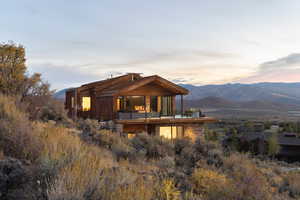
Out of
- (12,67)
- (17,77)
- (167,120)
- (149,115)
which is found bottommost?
(167,120)

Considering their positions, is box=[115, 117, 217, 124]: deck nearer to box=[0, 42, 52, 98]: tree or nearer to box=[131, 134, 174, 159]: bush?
box=[131, 134, 174, 159]: bush

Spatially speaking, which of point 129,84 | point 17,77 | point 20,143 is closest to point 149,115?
point 129,84

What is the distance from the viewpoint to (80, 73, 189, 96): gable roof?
2117 centimetres

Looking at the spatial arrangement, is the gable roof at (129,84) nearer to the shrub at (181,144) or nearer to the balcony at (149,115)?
the balcony at (149,115)

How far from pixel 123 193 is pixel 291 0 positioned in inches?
860

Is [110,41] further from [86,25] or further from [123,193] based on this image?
[123,193]

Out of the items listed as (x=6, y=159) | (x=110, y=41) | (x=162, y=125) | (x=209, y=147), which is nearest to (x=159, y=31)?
(x=110, y=41)

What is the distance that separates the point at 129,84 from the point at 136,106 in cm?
437

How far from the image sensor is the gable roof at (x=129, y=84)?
2117 centimetres

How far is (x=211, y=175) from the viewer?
6871mm

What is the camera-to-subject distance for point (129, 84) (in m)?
20.9

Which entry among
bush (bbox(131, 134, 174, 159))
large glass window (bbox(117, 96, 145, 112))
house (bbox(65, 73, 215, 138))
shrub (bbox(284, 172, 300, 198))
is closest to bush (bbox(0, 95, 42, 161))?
bush (bbox(131, 134, 174, 159))

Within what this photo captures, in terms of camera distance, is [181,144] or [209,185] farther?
[181,144]

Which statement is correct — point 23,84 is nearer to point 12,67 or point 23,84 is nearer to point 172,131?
point 12,67
